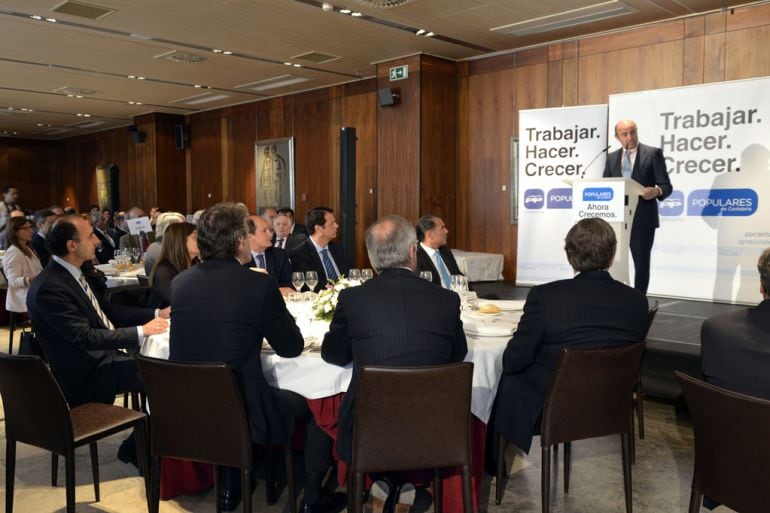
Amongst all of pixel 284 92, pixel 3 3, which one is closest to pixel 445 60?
pixel 284 92

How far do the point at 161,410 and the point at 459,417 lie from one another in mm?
1198

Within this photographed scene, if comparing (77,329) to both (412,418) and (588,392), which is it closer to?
(412,418)

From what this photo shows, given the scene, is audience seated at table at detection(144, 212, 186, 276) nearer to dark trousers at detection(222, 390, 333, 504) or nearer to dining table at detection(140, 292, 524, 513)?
dining table at detection(140, 292, 524, 513)

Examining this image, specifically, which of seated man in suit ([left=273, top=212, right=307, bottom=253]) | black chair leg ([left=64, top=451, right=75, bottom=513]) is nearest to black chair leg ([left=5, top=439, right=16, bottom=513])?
black chair leg ([left=64, top=451, right=75, bottom=513])

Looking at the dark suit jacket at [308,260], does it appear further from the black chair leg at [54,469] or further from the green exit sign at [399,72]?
the green exit sign at [399,72]

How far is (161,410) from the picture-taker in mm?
2658

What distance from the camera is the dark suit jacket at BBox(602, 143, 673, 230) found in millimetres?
6691

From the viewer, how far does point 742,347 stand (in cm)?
230

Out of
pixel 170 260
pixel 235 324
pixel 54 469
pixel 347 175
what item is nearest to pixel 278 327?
pixel 235 324

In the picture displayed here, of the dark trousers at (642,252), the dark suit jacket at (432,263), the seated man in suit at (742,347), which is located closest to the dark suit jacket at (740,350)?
the seated man in suit at (742,347)

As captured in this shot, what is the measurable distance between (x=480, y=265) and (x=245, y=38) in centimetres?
411

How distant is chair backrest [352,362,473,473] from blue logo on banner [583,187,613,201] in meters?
4.21

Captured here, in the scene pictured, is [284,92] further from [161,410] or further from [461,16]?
[161,410]

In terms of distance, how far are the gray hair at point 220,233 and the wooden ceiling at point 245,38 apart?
4.28m
